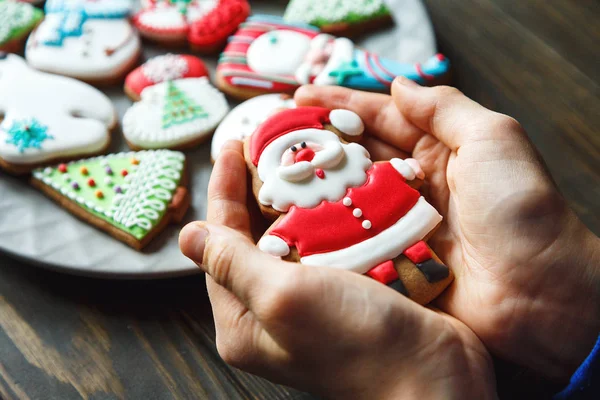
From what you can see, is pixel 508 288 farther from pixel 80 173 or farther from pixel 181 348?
pixel 80 173

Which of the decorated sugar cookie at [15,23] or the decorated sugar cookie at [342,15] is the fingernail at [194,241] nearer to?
the decorated sugar cookie at [342,15]

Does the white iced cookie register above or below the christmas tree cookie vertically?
above

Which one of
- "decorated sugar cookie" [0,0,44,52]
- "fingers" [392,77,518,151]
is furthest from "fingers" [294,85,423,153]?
"decorated sugar cookie" [0,0,44,52]

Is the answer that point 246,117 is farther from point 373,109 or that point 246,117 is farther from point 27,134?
point 27,134

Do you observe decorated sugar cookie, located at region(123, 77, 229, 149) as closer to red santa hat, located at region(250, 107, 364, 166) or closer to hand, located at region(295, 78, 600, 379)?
red santa hat, located at region(250, 107, 364, 166)

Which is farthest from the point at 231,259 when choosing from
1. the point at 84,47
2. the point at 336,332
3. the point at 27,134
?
the point at 84,47

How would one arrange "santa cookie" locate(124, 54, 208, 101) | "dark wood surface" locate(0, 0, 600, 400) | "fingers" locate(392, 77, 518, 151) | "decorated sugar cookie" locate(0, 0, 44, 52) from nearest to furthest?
"fingers" locate(392, 77, 518, 151), "dark wood surface" locate(0, 0, 600, 400), "santa cookie" locate(124, 54, 208, 101), "decorated sugar cookie" locate(0, 0, 44, 52)
